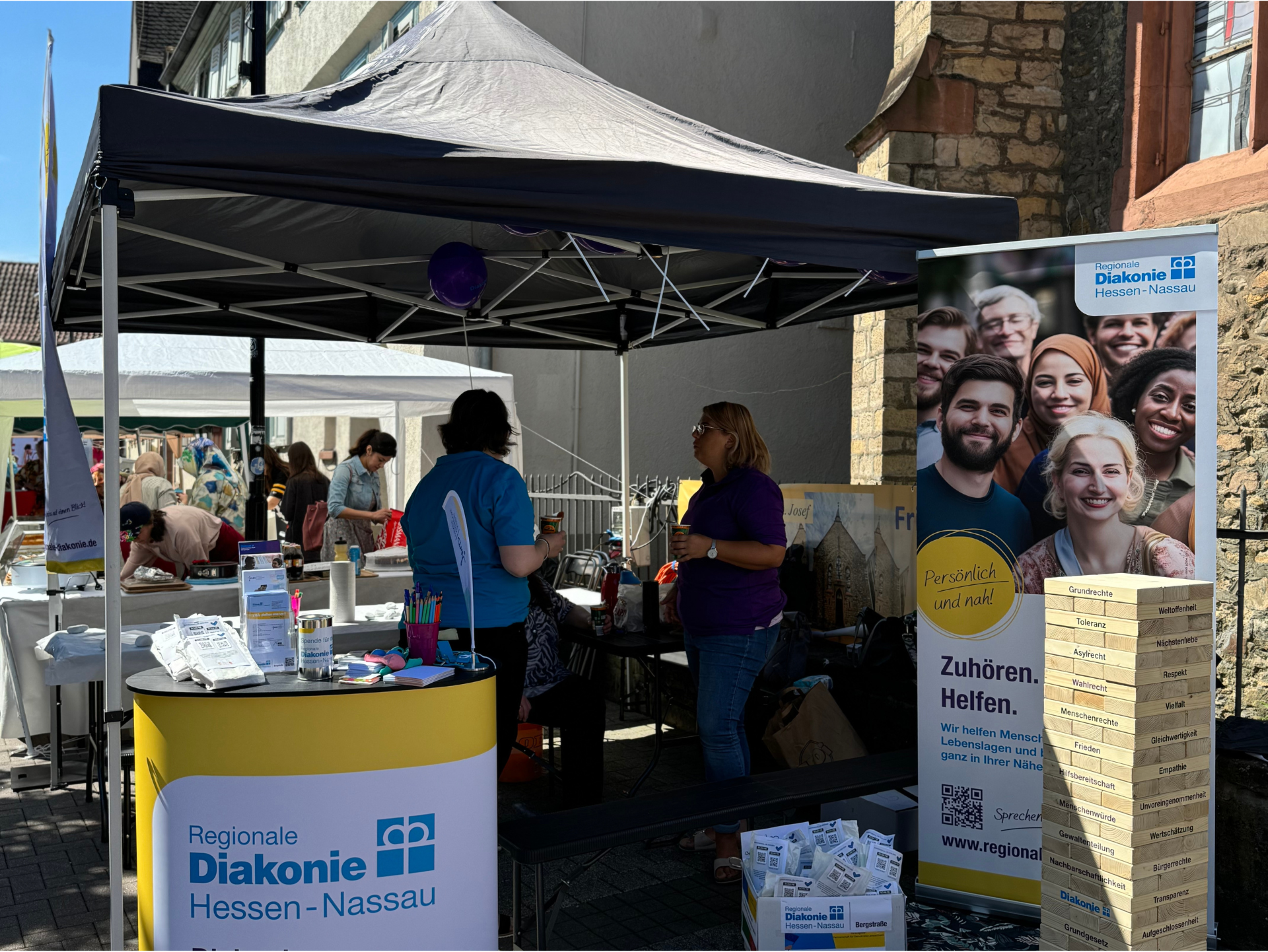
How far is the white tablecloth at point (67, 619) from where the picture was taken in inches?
214

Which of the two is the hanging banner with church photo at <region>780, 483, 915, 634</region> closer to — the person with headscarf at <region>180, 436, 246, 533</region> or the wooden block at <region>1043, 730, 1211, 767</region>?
the wooden block at <region>1043, 730, 1211, 767</region>

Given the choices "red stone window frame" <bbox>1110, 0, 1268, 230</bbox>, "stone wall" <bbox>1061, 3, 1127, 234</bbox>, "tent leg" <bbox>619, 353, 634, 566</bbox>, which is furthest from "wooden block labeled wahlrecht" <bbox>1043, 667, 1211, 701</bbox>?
"stone wall" <bbox>1061, 3, 1127, 234</bbox>

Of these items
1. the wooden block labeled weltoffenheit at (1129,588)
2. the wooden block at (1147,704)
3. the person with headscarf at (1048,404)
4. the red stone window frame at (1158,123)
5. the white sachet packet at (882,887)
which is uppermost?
the red stone window frame at (1158,123)

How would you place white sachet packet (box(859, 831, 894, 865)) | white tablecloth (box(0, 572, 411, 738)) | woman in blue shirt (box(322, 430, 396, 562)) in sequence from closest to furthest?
1. white sachet packet (box(859, 831, 894, 865))
2. white tablecloth (box(0, 572, 411, 738))
3. woman in blue shirt (box(322, 430, 396, 562))

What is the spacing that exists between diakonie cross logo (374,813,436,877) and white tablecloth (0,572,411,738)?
261 cm

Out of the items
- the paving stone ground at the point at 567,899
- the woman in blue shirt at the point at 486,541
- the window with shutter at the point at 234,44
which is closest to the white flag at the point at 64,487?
the woman in blue shirt at the point at 486,541

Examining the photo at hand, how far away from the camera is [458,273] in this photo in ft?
16.3

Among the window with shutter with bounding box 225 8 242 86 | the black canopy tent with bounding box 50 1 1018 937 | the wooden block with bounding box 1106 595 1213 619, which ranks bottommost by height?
the wooden block with bounding box 1106 595 1213 619

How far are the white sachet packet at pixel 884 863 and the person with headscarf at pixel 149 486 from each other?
24.9 ft

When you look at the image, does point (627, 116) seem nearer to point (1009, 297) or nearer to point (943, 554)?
point (1009, 297)

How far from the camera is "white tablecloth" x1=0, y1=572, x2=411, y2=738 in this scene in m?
5.44

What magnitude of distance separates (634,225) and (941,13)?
592cm

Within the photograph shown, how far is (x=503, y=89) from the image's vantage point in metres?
4.05

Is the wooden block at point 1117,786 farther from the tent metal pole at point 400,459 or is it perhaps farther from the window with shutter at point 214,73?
the window with shutter at point 214,73
